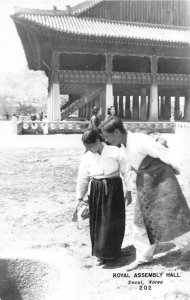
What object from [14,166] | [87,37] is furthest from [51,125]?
[14,166]

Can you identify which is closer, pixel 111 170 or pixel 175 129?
pixel 111 170

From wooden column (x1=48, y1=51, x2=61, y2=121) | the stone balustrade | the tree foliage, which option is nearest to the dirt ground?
the stone balustrade

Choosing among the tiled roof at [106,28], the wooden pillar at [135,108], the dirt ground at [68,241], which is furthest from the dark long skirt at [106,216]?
the wooden pillar at [135,108]

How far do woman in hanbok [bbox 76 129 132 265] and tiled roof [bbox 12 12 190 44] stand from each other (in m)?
14.9

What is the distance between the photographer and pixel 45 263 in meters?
4.30

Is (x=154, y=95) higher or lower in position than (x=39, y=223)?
higher

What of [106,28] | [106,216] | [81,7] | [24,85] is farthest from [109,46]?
[24,85]

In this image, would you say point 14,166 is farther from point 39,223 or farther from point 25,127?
point 25,127

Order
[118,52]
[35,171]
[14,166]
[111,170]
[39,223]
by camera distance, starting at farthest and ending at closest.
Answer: [118,52] < [14,166] < [35,171] < [39,223] < [111,170]

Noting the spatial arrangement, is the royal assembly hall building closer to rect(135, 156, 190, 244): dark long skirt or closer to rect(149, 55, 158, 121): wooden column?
rect(149, 55, 158, 121): wooden column

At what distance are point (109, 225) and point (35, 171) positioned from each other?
5.70 m

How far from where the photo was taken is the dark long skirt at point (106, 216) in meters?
3.93

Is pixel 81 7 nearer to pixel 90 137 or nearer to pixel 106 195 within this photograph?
pixel 90 137

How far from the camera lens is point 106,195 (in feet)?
12.9
